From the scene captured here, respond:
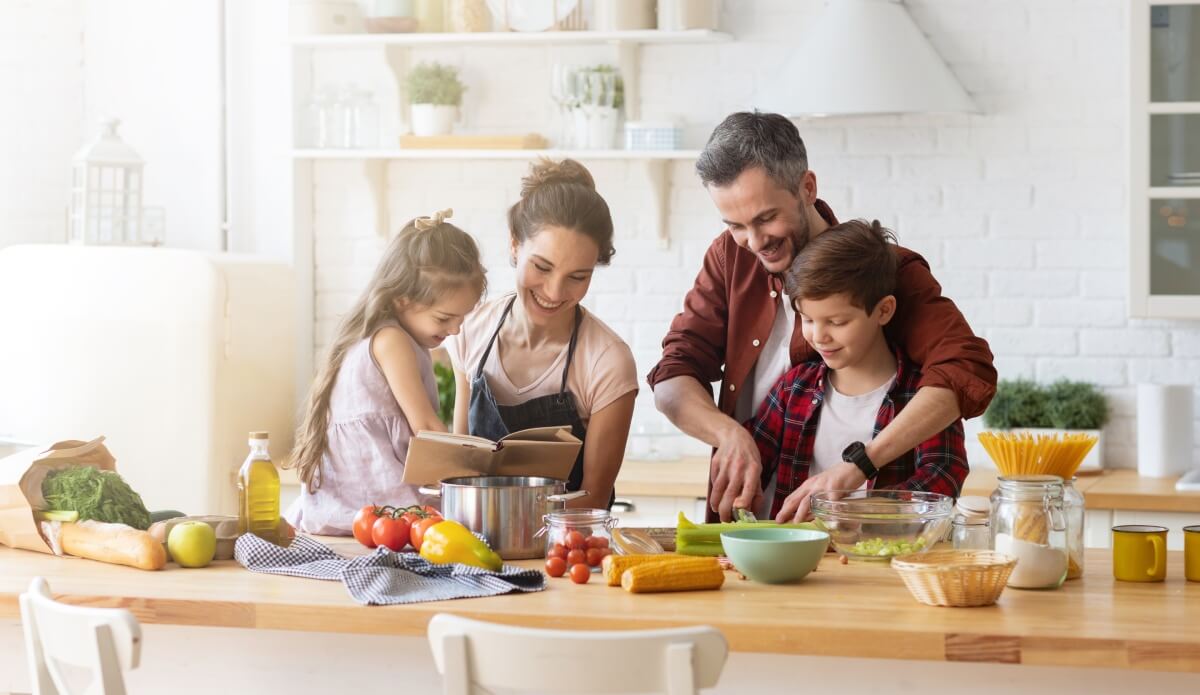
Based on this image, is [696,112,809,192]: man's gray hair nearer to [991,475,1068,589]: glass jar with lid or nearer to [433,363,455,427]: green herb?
[991,475,1068,589]: glass jar with lid

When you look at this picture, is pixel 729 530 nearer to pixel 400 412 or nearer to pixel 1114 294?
pixel 400 412

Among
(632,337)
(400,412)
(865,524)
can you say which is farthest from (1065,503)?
(632,337)

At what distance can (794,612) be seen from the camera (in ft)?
6.45

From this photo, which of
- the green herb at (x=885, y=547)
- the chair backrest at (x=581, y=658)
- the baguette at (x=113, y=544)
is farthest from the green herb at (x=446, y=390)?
the chair backrest at (x=581, y=658)

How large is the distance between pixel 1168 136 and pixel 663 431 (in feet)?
5.90

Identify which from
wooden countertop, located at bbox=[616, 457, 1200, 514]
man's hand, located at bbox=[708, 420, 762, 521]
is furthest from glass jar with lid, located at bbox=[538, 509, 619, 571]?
wooden countertop, located at bbox=[616, 457, 1200, 514]

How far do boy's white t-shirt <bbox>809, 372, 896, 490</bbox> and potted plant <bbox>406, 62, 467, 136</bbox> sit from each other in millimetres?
2268

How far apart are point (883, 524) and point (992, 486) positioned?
6.05ft

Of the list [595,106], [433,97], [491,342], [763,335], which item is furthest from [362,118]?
[763,335]

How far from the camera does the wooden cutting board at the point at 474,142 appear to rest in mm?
4480

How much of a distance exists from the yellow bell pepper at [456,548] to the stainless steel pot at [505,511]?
0.08 meters

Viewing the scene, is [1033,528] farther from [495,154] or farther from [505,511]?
[495,154]

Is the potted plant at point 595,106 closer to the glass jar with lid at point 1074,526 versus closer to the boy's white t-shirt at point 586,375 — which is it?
the boy's white t-shirt at point 586,375

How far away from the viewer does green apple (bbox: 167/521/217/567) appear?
7.48 ft
